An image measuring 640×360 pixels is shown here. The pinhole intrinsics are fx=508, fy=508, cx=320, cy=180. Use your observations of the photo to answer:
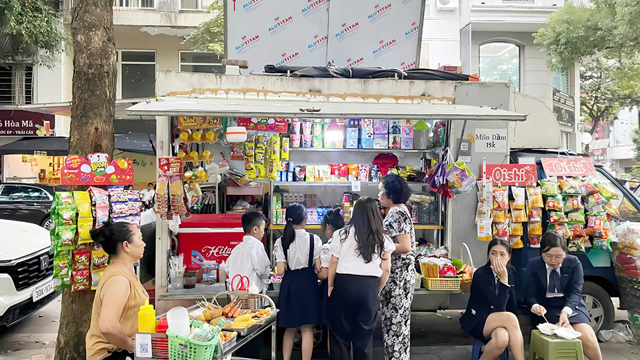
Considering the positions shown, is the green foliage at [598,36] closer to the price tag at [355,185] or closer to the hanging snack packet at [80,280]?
the price tag at [355,185]

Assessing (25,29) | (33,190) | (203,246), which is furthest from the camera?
(25,29)

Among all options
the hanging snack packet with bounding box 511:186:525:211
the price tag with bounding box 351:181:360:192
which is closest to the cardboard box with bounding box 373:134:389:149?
the price tag with bounding box 351:181:360:192

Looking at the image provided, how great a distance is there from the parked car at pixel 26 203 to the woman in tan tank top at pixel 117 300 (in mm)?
9737

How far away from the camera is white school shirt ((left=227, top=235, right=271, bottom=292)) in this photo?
4.92 metres

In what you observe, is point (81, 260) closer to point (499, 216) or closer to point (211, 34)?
point (499, 216)

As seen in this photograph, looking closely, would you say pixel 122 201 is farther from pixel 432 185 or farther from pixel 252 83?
pixel 432 185

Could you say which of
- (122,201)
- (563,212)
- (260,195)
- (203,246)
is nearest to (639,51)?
(563,212)

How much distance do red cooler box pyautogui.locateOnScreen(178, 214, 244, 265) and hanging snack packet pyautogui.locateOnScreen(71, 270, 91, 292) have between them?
5.51 ft

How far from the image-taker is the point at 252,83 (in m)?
6.24

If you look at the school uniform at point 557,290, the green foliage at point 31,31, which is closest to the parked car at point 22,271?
the school uniform at point 557,290

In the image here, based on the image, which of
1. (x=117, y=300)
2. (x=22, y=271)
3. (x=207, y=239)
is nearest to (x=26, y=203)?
(x=22, y=271)

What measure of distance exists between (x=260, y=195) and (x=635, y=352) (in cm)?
516

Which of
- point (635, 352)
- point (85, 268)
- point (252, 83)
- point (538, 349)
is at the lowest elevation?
point (635, 352)

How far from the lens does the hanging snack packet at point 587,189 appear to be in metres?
6.20
